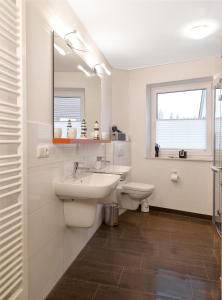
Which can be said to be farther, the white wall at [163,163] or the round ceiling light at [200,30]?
the white wall at [163,163]

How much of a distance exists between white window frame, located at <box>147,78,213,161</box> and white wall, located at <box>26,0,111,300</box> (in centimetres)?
204

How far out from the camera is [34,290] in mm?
1404

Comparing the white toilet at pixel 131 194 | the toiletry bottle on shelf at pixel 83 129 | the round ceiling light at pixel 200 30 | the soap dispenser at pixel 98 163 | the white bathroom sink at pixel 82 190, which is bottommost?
the white toilet at pixel 131 194

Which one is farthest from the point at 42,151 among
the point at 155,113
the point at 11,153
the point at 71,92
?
the point at 155,113

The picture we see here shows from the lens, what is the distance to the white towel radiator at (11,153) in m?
1.04

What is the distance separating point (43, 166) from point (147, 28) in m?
1.89

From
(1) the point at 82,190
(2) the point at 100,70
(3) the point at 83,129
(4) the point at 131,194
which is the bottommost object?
(4) the point at 131,194

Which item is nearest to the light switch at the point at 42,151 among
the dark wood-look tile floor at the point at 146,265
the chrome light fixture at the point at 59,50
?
the chrome light fixture at the point at 59,50

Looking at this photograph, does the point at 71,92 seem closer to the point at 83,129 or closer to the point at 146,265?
the point at 83,129

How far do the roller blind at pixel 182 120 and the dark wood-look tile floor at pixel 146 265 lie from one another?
1.30m

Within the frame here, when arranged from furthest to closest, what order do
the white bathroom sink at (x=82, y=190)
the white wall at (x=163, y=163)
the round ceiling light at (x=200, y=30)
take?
the white wall at (x=163, y=163) < the round ceiling light at (x=200, y=30) < the white bathroom sink at (x=82, y=190)

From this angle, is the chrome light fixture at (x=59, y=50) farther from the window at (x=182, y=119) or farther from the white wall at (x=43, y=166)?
the window at (x=182, y=119)

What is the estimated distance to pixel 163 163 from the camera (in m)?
3.41

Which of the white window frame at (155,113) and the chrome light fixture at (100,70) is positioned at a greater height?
the chrome light fixture at (100,70)
